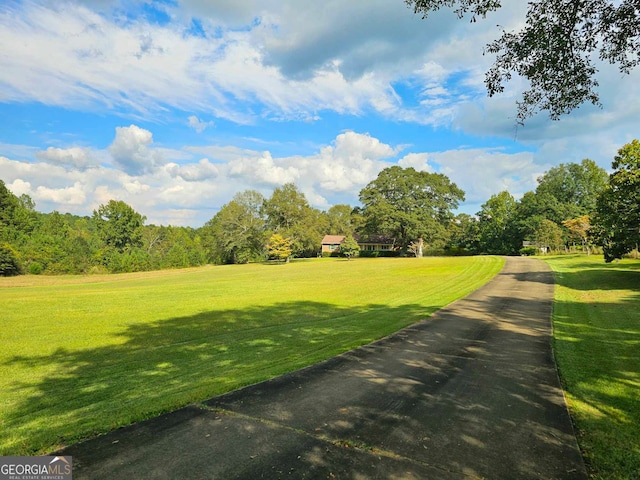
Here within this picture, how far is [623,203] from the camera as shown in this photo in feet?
61.6

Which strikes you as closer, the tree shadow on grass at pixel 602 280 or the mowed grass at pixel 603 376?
the mowed grass at pixel 603 376

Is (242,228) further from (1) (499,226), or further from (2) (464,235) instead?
(1) (499,226)

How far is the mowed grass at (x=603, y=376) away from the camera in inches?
160

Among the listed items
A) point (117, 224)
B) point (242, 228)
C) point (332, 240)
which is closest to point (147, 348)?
point (242, 228)

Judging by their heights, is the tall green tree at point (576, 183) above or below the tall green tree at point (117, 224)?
above

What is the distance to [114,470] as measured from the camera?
141 inches

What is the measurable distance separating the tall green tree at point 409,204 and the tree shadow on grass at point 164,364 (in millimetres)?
51209

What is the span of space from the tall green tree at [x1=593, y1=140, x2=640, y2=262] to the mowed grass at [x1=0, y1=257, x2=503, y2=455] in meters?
9.64

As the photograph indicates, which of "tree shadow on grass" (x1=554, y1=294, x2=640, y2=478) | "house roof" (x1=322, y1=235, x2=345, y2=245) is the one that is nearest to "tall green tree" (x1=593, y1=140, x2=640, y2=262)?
"tree shadow on grass" (x1=554, y1=294, x2=640, y2=478)

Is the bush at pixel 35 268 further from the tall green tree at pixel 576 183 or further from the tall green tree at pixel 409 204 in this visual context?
the tall green tree at pixel 576 183

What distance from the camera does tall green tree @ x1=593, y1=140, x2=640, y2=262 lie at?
1811cm
